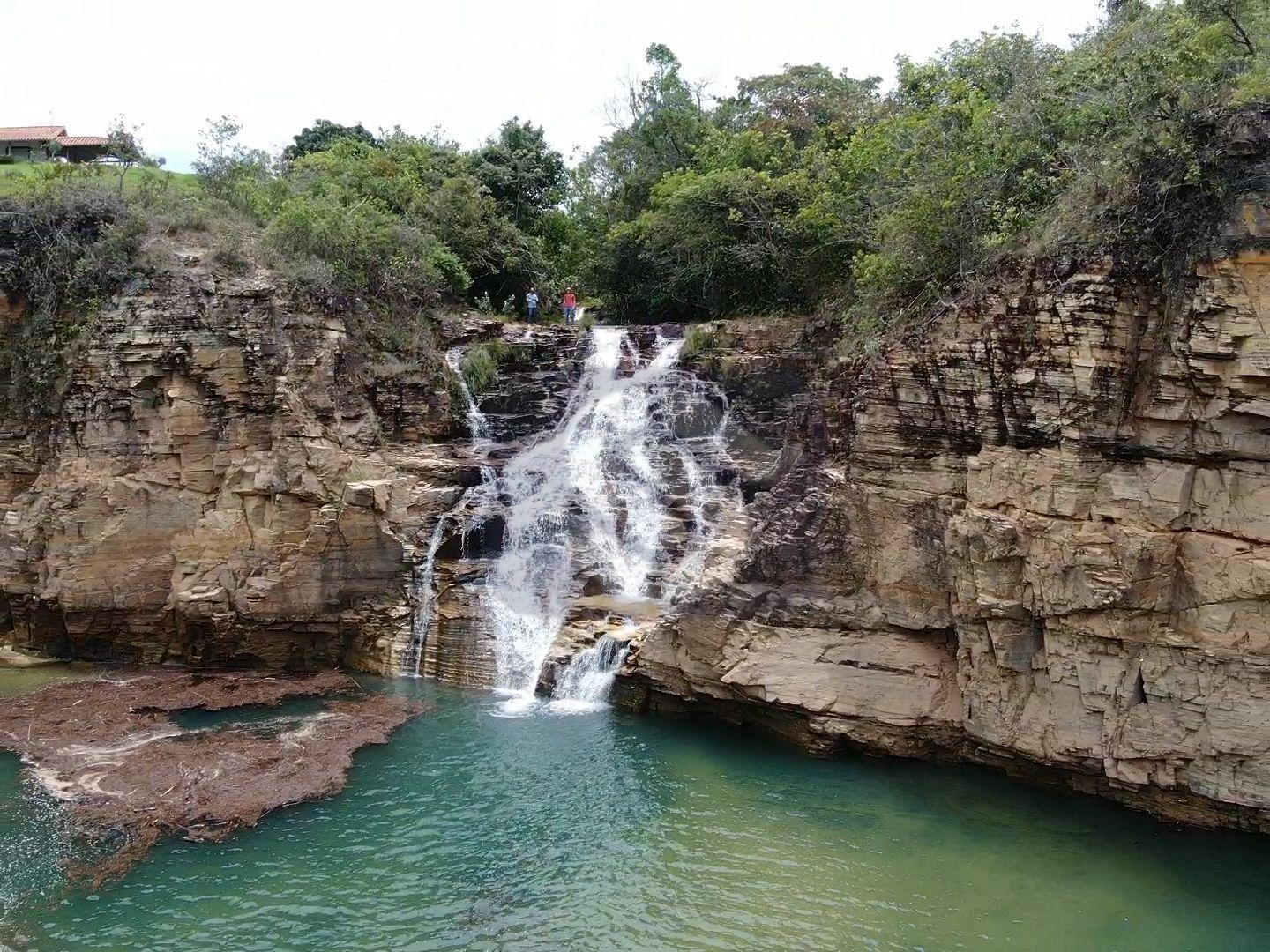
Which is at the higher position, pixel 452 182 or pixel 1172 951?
pixel 452 182

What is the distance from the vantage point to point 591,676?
55.8ft

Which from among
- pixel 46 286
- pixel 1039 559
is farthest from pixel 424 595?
pixel 1039 559

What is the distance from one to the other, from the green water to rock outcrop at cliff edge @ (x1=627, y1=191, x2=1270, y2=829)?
1047mm

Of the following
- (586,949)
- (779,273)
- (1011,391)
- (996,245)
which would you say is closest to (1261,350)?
Answer: (1011,391)

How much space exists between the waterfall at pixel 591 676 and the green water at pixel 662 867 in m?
1.99

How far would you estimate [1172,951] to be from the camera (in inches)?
409

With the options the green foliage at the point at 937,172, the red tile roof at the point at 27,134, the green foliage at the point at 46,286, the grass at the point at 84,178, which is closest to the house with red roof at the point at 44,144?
the red tile roof at the point at 27,134

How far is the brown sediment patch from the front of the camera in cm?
1284

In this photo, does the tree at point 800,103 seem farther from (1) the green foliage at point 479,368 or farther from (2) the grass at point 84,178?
(2) the grass at point 84,178

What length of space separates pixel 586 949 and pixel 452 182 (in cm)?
2322

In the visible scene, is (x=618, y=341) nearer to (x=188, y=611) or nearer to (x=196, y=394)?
(x=196, y=394)

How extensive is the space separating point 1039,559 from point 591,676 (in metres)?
7.93

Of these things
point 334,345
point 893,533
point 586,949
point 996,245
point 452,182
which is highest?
point 452,182

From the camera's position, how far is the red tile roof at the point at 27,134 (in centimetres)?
3678
